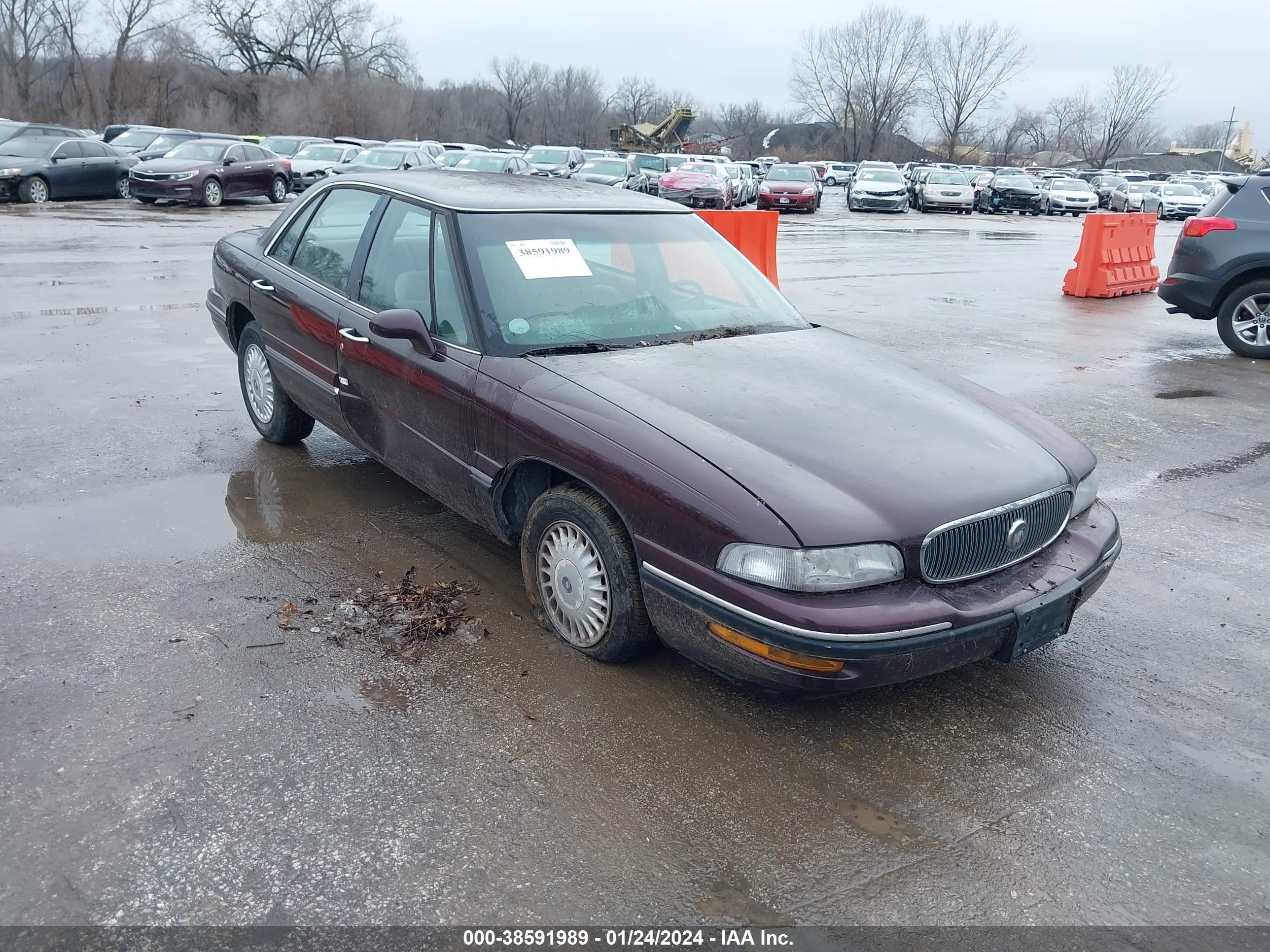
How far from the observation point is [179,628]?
12.3 feet

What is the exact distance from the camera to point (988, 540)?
3.21 metres

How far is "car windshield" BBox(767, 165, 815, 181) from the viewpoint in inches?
1261

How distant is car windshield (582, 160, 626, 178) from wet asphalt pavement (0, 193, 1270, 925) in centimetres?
2406

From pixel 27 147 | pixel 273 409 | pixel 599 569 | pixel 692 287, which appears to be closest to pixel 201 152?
pixel 27 147

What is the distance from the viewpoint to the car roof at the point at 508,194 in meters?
4.42

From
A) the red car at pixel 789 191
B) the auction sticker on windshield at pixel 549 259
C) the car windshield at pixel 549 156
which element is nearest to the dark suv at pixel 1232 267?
the auction sticker on windshield at pixel 549 259

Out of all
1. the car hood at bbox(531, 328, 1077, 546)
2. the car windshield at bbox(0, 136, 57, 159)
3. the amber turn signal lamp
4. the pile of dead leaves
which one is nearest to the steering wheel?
the car hood at bbox(531, 328, 1077, 546)

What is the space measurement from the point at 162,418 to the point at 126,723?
372 centimetres

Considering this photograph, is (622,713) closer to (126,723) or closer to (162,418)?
(126,723)

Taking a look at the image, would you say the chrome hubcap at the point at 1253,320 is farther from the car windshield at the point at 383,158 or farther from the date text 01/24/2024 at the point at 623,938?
the car windshield at the point at 383,158

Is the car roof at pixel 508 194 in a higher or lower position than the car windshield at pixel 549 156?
lower

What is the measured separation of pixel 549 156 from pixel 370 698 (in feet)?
98.5

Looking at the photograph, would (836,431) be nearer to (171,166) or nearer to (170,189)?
(170,189)

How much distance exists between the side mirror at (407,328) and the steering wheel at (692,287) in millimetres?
1167
